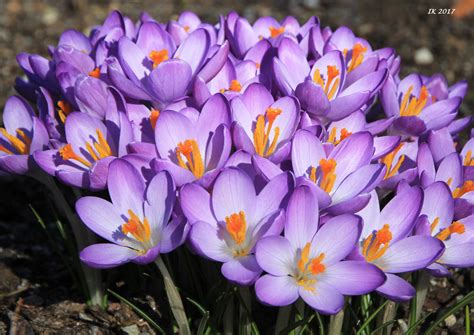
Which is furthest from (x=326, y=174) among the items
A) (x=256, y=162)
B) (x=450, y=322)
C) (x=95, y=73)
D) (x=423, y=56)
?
(x=423, y=56)

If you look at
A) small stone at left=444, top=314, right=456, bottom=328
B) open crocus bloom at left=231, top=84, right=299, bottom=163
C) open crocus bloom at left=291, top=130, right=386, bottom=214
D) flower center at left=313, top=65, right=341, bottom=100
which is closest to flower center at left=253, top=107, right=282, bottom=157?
open crocus bloom at left=231, top=84, right=299, bottom=163

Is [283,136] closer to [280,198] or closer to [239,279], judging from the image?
[280,198]

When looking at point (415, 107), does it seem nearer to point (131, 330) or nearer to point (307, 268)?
point (307, 268)

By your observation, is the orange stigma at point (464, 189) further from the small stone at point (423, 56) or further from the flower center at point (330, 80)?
the small stone at point (423, 56)

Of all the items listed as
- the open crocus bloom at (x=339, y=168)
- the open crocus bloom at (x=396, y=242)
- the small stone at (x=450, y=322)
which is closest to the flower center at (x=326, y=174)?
the open crocus bloom at (x=339, y=168)

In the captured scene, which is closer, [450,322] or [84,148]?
[84,148]

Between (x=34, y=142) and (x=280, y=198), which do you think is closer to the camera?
(x=280, y=198)

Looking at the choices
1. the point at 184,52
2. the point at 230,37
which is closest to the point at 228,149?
the point at 184,52
